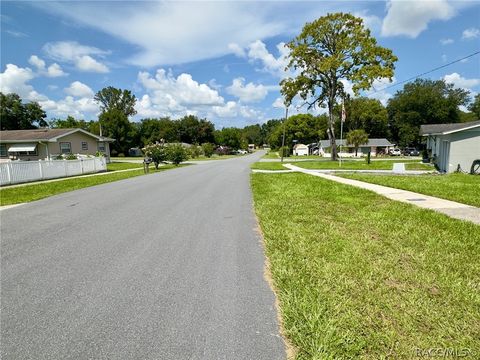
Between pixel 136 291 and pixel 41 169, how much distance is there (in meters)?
17.9

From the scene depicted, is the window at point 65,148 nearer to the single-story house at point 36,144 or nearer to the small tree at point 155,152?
the single-story house at point 36,144

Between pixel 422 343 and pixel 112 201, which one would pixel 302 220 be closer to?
pixel 422 343

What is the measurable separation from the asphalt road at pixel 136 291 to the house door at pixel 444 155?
18236 mm

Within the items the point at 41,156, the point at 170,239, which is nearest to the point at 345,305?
the point at 170,239

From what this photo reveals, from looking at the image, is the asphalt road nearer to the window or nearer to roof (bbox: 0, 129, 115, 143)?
roof (bbox: 0, 129, 115, 143)

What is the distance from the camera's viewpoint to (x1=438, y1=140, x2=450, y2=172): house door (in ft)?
65.8

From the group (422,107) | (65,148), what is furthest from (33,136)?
(422,107)

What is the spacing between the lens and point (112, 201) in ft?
33.8

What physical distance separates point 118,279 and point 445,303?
3708 mm

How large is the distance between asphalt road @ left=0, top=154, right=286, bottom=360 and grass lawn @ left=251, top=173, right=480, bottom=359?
36 cm

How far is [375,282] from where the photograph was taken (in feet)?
12.2

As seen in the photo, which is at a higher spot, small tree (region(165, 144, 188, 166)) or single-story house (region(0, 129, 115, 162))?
single-story house (region(0, 129, 115, 162))

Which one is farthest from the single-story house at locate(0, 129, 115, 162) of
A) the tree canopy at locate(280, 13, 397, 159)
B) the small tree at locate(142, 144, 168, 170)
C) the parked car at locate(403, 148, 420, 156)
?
the parked car at locate(403, 148, 420, 156)

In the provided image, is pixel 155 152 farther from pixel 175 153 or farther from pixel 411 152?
pixel 411 152
